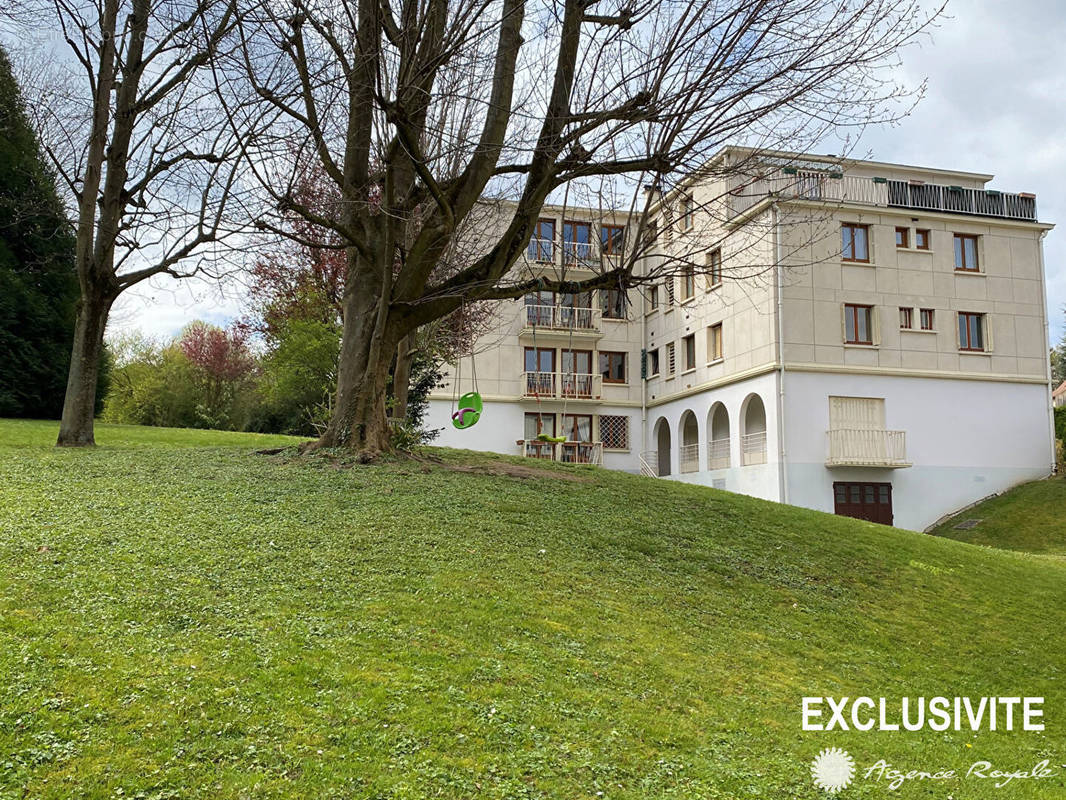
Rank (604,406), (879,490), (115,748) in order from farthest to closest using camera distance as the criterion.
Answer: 1. (604,406)
2. (879,490)
3. (115,748)

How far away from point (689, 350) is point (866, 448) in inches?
333

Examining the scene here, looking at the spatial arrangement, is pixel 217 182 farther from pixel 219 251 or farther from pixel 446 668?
pixel 446 668

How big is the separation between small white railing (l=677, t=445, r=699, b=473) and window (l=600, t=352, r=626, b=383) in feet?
15.2

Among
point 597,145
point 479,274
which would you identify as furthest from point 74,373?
point 597,145

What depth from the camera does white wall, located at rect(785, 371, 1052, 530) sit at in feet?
87.1

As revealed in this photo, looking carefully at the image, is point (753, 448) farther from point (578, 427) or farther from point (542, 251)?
point (542, 251)

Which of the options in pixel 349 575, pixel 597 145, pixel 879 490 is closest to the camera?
pixel 349 575

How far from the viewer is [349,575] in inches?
281

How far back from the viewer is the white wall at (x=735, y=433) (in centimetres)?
2673

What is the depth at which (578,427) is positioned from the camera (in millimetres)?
35375

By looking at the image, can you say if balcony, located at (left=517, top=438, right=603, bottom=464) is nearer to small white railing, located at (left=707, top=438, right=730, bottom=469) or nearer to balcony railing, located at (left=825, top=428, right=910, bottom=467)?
small white railing, located at (left=707, top=438, right=730, bottom=469)

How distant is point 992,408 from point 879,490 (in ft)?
17.0

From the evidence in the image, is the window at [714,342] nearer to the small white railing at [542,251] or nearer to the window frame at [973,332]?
the small white railing at [542,251]

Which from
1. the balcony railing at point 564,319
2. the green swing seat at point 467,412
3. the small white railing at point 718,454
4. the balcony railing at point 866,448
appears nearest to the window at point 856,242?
the balcony railing at point 866,448
